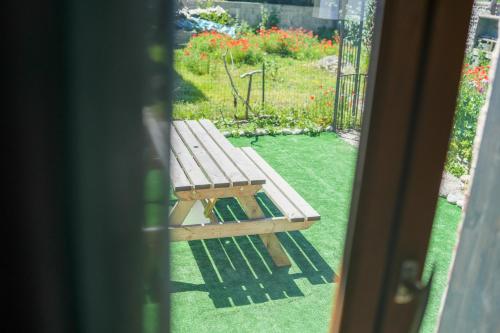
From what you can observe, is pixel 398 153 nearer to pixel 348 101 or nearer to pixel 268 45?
pixel 348 101

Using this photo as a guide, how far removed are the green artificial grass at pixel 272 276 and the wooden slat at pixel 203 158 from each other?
54 cm

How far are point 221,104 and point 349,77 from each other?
1.76 m

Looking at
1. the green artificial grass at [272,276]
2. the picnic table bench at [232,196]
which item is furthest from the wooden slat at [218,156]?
the green artificial grass at [272,276]

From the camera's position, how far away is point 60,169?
57 cm

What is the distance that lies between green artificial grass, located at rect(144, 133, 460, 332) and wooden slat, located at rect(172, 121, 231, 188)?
0.54m

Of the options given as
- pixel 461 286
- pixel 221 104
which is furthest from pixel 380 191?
pixel 221 104

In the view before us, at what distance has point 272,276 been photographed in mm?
3607

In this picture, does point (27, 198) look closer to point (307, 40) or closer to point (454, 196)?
point (454, 196)

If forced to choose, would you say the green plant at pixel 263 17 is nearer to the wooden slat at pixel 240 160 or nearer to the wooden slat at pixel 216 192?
the wooden slat at pixel 240 160

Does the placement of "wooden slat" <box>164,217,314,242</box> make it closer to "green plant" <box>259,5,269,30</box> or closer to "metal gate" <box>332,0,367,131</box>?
"metal gate" <box>332,0,367,131</box>

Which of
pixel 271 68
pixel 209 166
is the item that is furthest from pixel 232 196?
pixel 271 68

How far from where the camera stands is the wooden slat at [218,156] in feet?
12.3

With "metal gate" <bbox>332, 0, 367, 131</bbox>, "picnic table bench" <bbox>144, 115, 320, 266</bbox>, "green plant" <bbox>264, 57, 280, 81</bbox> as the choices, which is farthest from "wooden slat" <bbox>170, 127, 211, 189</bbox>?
"green plant" <bbox>264, 57, 280, 81</bbox>

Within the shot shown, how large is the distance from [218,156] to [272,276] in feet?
3.62
